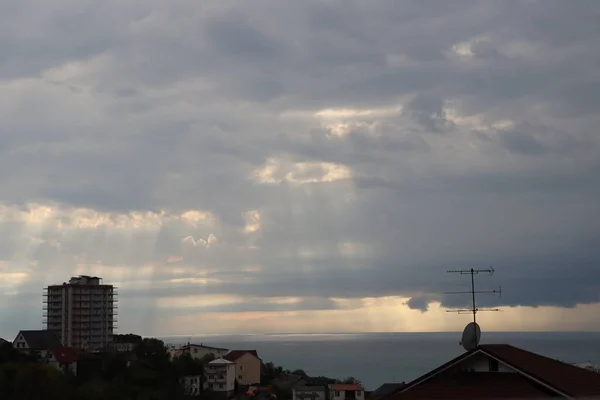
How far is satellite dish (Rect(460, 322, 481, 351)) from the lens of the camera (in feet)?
51.1

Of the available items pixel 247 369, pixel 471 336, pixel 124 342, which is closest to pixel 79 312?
pixel 124 342

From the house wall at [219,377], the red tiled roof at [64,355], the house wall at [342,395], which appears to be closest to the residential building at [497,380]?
the house wall at [342,395]

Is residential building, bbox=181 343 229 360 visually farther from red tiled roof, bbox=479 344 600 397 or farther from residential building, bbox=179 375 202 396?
red tiled roof, bbox=479 344 600 397

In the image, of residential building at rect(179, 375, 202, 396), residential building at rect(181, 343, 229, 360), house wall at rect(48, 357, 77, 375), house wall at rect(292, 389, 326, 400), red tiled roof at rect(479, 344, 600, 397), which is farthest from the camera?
residential building at rect(181, 343, 229, 360)

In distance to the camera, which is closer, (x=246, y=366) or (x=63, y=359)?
(x=63, y=359)

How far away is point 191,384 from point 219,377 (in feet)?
30.8

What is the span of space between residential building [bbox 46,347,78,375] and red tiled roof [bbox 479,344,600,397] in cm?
5747

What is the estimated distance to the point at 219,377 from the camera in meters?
76.7

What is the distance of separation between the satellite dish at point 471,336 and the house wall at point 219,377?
206 ft

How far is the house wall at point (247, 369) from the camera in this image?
280ft

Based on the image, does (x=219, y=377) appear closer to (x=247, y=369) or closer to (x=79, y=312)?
(x=247, y=369)

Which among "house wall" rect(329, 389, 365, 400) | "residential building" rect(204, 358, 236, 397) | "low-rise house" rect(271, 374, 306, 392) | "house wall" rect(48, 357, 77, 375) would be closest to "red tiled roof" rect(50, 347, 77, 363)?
"house wall" rect(48, 357, 77, 375)

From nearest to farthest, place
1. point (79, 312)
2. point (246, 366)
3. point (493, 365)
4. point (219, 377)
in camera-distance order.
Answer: point (493, 365) < point (219, 377) < point (246, 366) < point (79, 312)

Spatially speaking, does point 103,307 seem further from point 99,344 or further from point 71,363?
point 71,363
